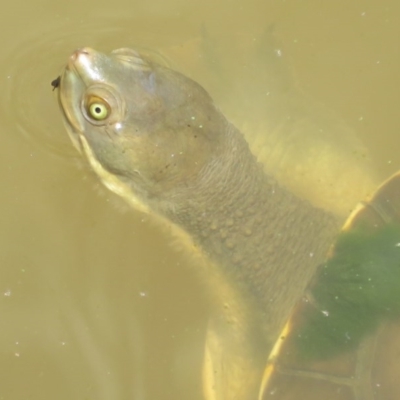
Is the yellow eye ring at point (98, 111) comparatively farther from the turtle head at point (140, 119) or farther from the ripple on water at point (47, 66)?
the ripple on water at point (47, 66)

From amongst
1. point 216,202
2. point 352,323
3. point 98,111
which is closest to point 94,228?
point 216,202

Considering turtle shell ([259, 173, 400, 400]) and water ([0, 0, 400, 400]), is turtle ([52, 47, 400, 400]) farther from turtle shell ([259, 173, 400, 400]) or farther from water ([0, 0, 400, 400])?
water ([0, 0, 400, 400])

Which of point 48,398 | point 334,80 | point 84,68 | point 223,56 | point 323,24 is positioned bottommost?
point 48,398

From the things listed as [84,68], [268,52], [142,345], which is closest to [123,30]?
[268,52]

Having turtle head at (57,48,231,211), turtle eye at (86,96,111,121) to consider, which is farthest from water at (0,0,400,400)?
turtle eye at (86,96,111,121)

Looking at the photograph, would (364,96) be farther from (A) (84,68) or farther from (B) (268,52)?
(A) (84,68)

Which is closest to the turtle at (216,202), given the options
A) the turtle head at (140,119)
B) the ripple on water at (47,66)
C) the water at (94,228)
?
the turtle head at (140,119)
